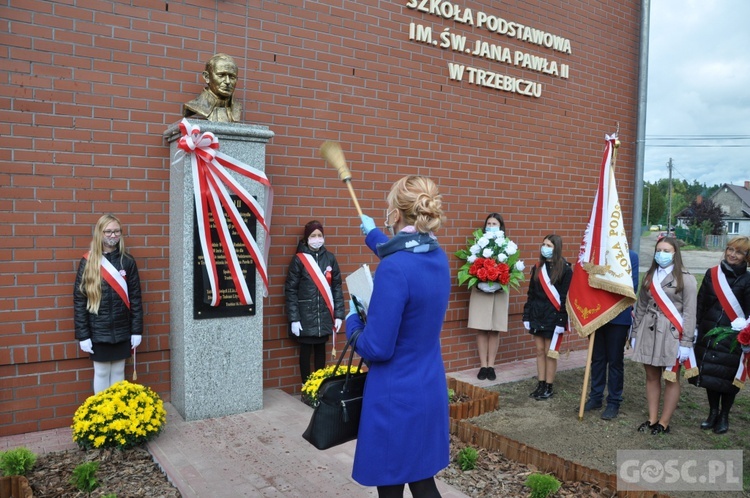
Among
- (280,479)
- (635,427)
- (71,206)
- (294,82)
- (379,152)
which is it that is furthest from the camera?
(379,152)

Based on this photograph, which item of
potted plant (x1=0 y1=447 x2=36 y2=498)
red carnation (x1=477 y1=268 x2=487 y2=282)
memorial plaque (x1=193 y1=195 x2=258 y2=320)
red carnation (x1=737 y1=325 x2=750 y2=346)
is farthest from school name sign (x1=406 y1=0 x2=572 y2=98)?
potted plant (x1=0 y1=447 x2=36 y2=498)

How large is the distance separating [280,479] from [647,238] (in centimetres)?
5907

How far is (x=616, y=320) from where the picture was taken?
6051 millimetres

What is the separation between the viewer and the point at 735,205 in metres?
68.6

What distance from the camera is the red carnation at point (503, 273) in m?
7.30

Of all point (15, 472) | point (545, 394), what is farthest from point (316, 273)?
point (15, 472)

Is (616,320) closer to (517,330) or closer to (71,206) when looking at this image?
(517,330)

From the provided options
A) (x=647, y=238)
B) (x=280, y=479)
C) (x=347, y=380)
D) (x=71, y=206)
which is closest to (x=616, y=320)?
(x=280, y=479)

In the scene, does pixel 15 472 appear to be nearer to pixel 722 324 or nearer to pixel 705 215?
pixel 722 324

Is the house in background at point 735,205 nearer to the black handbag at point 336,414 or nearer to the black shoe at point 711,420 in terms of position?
the black shoe at point 711,420

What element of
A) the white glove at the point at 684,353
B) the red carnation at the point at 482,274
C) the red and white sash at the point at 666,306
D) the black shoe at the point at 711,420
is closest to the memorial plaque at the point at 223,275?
the red carnation at the point at 482,274

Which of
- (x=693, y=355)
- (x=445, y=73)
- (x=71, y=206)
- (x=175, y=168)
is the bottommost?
(x=693, y=355)

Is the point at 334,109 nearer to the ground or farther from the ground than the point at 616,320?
farther from the ground

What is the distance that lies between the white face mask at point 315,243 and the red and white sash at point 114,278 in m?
1.88
